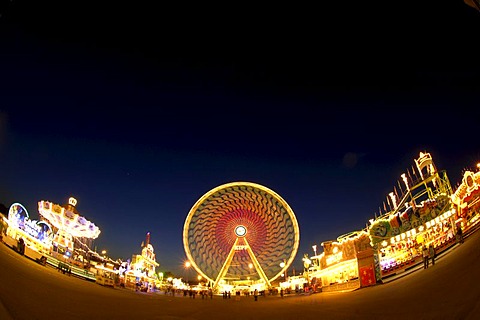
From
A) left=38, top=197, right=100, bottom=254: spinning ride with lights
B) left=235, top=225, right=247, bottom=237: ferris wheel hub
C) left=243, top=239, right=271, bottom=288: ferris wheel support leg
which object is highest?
left=38, top=197, right=100, bottom=254: spinning ride with lights

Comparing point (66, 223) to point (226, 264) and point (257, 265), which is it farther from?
point (257, 265)

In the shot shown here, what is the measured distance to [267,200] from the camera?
3778cm

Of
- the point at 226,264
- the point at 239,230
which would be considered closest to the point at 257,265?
the point at 226,264

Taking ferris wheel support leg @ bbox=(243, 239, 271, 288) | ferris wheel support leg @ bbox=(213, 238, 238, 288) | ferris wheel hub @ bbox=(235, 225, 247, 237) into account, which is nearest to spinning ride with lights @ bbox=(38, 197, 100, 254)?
ferris wheel support leg @ bbox=(213, 238, 238, 288)

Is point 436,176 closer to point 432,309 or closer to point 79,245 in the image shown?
point 432,309

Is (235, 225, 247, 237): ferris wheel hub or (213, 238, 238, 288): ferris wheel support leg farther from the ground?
(235, 225, 247, 237): ferris wheel hub

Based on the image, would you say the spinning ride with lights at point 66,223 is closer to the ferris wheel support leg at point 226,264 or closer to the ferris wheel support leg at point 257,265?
Answer: the ferris wheel support leg at point 226,264

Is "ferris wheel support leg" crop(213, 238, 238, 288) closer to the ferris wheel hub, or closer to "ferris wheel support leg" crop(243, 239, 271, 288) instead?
the ferris wheel hub

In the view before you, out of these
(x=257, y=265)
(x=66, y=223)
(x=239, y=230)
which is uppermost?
(x=66, y=223)

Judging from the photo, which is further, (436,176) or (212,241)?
(212,241)

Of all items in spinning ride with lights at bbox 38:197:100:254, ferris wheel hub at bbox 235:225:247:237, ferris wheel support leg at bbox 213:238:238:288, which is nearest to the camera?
ferris wheel support leg at bbox 213:238:238:288

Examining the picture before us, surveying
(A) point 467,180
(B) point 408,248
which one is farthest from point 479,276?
(B) point 408,248

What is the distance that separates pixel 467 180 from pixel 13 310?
31.0 m

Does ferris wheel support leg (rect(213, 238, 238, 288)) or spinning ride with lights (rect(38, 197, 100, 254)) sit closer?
ferris wheel support leg (rect(213, 238, 238, 288))
